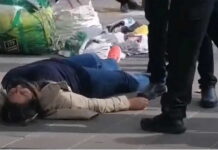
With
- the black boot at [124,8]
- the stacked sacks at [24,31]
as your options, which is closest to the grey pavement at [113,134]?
the stacked sacks at [24,31]

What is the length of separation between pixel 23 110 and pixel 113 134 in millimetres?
611

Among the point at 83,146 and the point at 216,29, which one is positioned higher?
the point at 216,29

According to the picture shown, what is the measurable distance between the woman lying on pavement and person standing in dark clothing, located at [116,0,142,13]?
4.26 m

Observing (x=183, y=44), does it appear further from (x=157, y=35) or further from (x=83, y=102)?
(x=83, y=102)

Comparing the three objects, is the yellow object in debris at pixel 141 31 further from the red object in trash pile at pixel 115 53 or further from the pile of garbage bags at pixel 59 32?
the red object in trash pile at pixel 115 53

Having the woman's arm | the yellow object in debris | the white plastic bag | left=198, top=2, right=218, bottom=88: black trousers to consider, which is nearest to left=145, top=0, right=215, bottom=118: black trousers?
the woman's arm

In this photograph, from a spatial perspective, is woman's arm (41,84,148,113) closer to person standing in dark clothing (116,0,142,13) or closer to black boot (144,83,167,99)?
black boot (144,83,167,99)

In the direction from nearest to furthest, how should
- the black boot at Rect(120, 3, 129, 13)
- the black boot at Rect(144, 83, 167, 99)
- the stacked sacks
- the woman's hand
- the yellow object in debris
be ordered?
the woman's hand < the black boot at Rect(144, 83, 167, 99) < the stacked sacks < the yellow object in debris < the black boot at Rect(120, 3, 129, 13)

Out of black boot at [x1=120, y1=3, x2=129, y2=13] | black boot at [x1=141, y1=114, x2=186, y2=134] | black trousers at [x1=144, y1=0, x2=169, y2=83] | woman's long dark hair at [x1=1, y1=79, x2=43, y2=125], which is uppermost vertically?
black trousers at [x1=144, y1=0, x2=169, y2=83]

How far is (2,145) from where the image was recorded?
15.6 ft

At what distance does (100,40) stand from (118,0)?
2.73 meters

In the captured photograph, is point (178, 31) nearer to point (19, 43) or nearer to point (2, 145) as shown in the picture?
point (2, 145)

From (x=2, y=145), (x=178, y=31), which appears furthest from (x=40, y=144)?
(x=178, y=31)

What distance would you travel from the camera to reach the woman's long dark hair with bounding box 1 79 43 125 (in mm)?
5088
